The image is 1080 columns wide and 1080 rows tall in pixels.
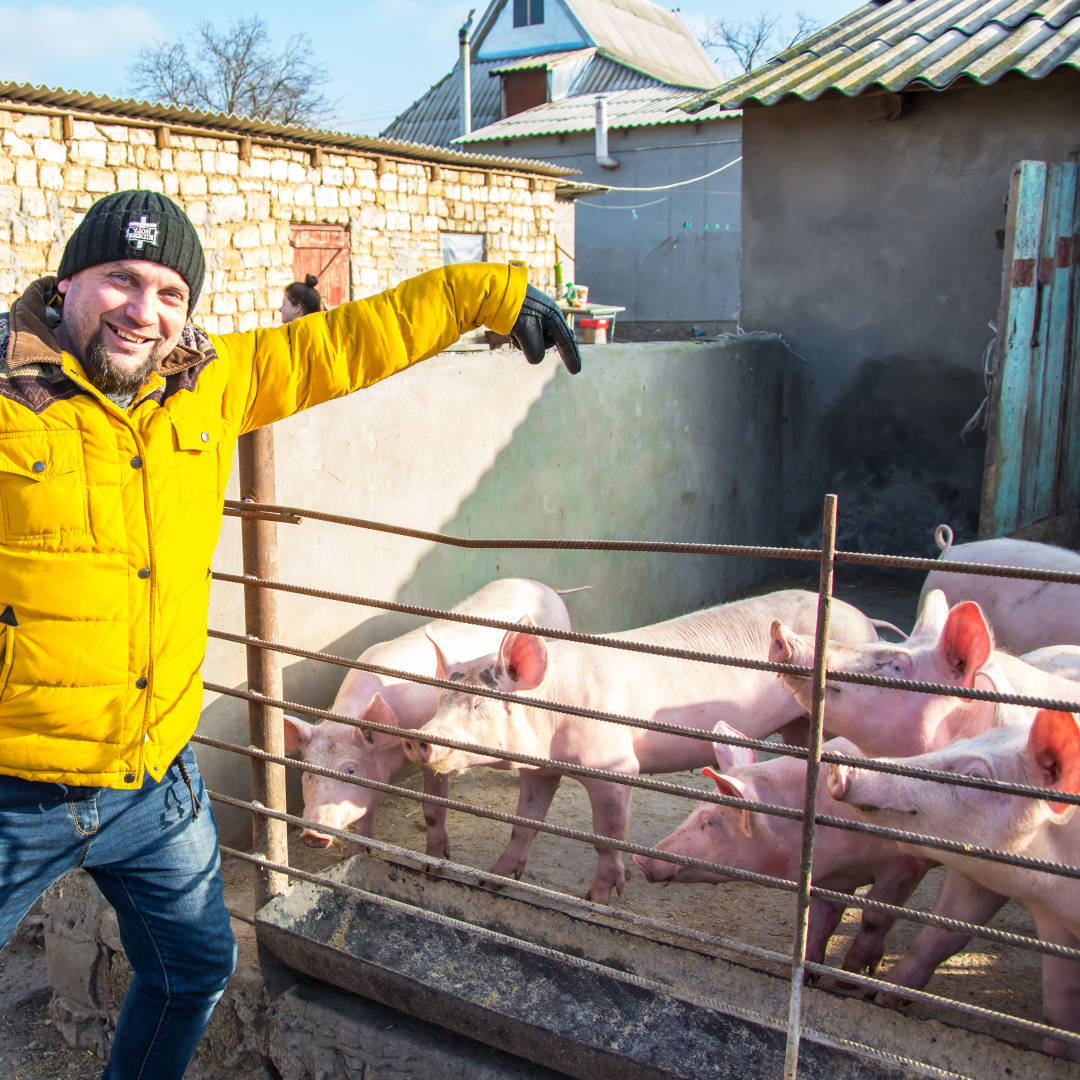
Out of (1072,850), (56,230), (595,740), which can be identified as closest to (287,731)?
(595,740)

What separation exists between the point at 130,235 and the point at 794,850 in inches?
87.0

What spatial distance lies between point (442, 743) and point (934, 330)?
535 centimetres

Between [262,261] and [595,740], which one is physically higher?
[262,261]

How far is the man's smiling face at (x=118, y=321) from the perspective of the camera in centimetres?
193

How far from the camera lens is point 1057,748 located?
2.11 m

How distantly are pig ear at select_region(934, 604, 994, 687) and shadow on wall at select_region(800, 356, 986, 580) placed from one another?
4.37m

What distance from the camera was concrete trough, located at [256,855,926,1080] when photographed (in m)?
2.10

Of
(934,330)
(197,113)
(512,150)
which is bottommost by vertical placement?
(934,330)

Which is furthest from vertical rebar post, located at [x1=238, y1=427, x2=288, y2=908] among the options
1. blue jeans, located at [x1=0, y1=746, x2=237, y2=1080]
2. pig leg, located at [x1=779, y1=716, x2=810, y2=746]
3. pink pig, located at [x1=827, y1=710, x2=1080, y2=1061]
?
pig leg, located at [x1=779, y1=716, x2=810, y2=746]

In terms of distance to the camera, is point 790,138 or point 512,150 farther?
point 512,150

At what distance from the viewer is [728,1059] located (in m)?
2.07

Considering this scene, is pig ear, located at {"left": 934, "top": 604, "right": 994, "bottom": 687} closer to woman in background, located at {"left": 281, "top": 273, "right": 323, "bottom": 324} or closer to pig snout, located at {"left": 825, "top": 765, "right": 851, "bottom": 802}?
pig snout, located at {"left": 825, "top": 765, "right": 851, "bottom": 802}

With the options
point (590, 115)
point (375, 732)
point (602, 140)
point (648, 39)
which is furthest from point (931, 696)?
point (648, 39)

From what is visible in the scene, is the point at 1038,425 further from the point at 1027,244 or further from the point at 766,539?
the point at 766,539
